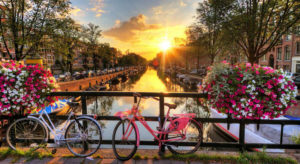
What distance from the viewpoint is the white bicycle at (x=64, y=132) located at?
3.16 meters

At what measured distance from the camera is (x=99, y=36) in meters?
47.4

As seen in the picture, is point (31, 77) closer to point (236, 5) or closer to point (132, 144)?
point (132, 144)

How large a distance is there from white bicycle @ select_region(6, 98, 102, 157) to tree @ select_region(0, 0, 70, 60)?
1057 centimetres

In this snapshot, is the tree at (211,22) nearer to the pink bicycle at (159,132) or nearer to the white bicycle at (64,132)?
the pink bicycle at (159,132)

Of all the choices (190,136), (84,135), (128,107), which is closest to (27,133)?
(84,135)

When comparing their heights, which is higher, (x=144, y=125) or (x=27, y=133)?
(x=144, y=125)

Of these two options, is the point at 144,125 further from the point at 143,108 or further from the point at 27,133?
the point at 27,133

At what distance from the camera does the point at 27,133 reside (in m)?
3.45

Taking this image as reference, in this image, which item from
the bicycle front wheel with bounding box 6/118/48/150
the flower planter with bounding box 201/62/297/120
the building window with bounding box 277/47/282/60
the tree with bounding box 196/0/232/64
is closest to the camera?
the flower planter with bounding box 201/62/297/120

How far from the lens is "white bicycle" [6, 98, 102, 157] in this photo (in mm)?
3158

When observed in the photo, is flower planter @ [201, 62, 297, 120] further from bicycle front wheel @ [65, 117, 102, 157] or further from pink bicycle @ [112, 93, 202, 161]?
bicycle front wheel @ [65, 117, 102, 157]

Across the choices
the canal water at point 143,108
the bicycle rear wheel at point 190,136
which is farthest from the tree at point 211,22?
the bicycle rear wheel at point 190,136

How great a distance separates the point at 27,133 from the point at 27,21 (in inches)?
492

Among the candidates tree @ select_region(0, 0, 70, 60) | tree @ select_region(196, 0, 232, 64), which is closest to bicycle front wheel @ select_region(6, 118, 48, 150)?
tree @ select_region(0, 0, 70, 60)
